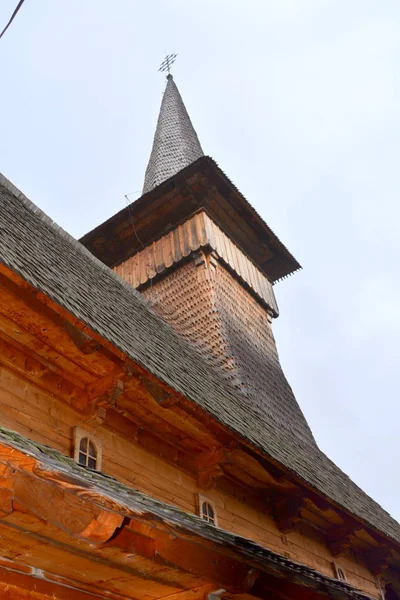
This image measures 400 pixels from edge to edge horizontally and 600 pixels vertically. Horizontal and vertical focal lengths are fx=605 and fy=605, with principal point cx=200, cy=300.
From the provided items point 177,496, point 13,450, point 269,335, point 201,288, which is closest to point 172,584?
point 13,450

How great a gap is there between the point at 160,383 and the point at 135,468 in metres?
1.05

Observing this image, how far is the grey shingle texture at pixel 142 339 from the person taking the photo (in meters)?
5.64

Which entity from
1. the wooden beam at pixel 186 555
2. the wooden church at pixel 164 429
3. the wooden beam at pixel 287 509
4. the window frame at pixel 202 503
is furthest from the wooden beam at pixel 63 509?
the wooden beam at pixel 287 509

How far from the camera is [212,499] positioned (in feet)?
22.8

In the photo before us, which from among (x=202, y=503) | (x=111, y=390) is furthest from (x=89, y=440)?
(x=202, y=503)

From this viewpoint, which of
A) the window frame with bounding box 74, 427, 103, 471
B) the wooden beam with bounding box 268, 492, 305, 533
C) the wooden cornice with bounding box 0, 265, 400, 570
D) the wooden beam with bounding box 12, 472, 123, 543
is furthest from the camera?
the wooden beam with bounding box 268, 492, 305, 533

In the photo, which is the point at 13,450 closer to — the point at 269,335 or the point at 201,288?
the point at 201,288

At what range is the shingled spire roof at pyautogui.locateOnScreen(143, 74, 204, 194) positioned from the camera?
56.5 feet

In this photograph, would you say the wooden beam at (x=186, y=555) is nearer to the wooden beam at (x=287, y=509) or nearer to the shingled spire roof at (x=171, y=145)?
the wooden beam at (x=287, y=509)

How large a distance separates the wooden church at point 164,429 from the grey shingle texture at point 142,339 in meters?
0.05

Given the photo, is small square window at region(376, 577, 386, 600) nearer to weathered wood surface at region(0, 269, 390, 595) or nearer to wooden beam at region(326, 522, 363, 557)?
wooden beam at region(326, 522, 363, 557)

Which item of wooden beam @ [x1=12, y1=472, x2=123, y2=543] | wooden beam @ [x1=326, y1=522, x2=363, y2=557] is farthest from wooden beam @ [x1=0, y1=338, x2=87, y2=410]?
wooden beam @ [x1=326, y1=522, x2=363, y2=557]

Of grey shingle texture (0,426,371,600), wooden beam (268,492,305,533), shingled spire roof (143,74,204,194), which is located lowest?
grey shingle texture (0,426,371,600)

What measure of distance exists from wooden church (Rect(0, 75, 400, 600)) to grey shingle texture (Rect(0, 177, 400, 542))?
0.17ft
